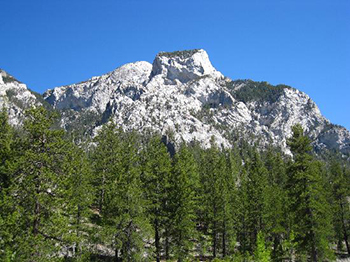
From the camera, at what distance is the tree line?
1700 centimetres

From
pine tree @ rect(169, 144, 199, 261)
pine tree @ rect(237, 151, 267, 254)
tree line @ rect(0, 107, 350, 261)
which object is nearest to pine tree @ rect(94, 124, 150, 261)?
tree line @ rect(0, 107, 350, 261)

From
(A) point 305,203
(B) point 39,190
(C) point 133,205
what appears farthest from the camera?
(A) point 305,203

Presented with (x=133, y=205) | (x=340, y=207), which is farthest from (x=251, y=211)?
(x=340, y=207)

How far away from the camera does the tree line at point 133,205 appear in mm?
17000

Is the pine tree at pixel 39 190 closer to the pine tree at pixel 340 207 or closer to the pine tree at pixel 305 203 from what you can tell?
the pine tree at pixel 305 203

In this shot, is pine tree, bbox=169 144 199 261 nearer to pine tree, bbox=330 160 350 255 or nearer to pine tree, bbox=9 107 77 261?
pine tree, bbox=9 107 77 261

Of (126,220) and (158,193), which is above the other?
(158,193)

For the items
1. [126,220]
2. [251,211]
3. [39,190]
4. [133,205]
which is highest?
[39,190]

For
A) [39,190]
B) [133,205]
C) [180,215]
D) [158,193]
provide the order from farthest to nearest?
1. [158,193]
2. [180,215]
3. [133,205]
4. [39,190]

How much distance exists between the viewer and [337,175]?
5006cm

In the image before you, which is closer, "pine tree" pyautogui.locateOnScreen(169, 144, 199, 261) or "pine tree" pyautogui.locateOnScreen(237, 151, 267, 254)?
"pine tree" pyautogui.locateOnScreen(169, 144, 199, 261)

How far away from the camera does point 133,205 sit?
25547 millimetres

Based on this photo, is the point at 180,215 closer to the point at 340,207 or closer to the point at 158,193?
the point at 158,193

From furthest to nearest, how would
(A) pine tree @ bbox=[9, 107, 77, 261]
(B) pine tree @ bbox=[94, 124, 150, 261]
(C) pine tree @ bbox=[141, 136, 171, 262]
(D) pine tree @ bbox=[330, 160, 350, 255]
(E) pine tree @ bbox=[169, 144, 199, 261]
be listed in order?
(D) pine tree @ bbox=[330, 160, 350, 255] < (C) pine tree @ bbox=[141, 136, 171, 262] < (E) pine tree @ bbox=[169, 144, 199, 261] < (B) pine tree @ bbox=[94, 124, 150, 261] < (A) pine tree @ bbox=[9, 107, 77, 261]
